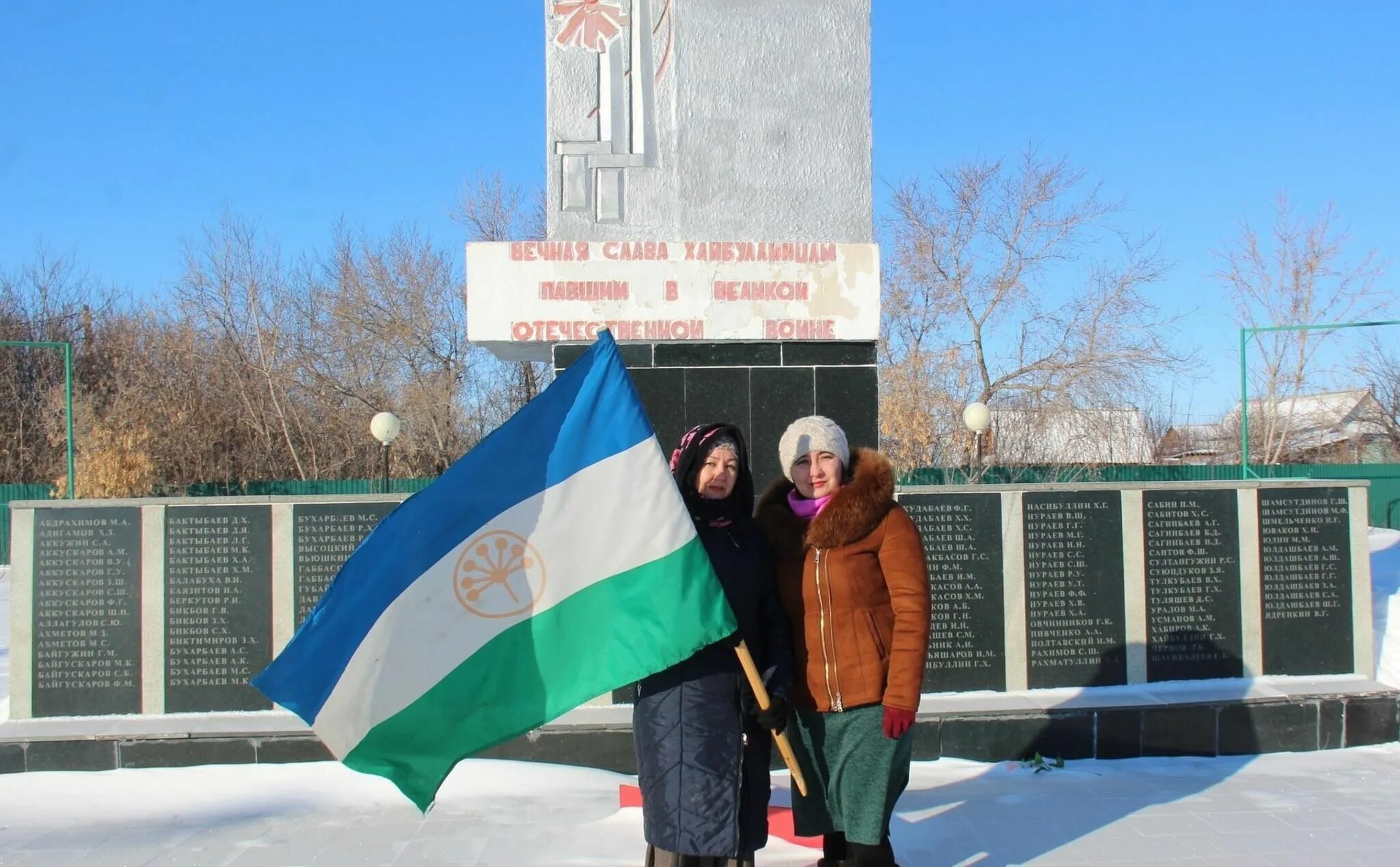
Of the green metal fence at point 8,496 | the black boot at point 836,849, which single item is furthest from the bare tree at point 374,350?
the black boot at point 836,849

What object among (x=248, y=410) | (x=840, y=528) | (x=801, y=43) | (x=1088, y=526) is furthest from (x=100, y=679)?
(x=248, y=410)

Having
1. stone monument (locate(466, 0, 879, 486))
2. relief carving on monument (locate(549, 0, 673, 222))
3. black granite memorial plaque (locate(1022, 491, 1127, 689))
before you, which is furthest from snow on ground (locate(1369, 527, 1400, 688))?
relief carving on monument (locate(549, 0, 673, 222))

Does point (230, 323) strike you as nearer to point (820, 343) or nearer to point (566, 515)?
point (820, 343)

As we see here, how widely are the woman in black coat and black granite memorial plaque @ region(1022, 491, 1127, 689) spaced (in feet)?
10.2

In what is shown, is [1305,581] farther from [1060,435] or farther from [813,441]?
[1060,435]

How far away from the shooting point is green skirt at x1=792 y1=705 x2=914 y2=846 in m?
2.98

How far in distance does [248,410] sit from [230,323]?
7.05 feet

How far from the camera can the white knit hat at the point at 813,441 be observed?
3.05 metres

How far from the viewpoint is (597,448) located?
9.60ft

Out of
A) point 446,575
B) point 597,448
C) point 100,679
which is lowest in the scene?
point 100,679

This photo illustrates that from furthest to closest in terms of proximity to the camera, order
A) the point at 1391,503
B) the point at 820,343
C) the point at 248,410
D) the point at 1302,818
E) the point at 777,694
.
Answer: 1. the point at 248,410
2. the point at 1391,503
3. the point at 820,343
4. the point at 1302,818
5. the point at 777,694

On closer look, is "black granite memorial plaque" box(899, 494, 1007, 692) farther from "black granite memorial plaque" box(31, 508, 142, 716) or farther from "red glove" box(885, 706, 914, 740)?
"black granite memorial plaque" box(31, 508, 142, 716)

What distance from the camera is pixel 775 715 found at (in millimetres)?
2758

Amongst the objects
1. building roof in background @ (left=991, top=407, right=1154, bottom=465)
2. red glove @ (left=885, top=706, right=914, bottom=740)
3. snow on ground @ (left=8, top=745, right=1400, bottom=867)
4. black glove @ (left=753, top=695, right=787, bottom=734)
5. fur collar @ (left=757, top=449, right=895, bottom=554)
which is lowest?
snow on ground @ (left=8, top=745, right=1400, bottom=867)
